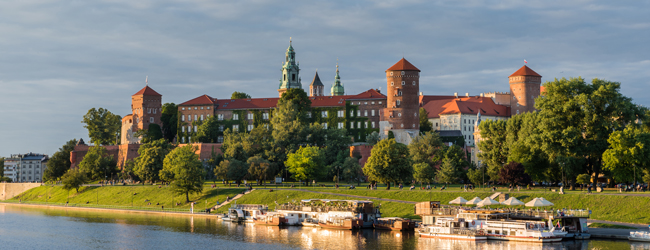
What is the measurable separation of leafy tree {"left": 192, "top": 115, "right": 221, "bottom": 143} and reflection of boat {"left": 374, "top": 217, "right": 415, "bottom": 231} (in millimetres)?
70660

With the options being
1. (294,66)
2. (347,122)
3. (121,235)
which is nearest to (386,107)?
(347,122)

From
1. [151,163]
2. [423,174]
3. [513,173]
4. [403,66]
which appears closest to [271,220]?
[423,174]

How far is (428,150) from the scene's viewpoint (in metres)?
98.1

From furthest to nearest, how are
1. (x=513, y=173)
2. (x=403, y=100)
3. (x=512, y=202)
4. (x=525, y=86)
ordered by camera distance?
(x=525, y=86) → (x=403, y=100) → (x=513, y=173) → (x=512, y=202)

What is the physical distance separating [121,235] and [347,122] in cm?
7382

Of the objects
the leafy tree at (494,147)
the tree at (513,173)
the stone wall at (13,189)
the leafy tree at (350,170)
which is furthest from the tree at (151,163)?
the tree at (513,173)

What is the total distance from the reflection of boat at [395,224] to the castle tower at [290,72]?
107 meters

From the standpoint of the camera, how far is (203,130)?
129000 mm

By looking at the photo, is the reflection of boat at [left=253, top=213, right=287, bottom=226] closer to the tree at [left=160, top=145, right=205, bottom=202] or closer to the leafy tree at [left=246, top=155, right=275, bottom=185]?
the tree at [left=160, top=145, right=205, bottom=202]

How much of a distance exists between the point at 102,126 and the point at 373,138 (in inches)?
2185

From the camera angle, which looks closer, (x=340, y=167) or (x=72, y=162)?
Answer: (x=340, y=167)

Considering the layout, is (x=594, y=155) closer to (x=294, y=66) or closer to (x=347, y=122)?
(x=347, y=122)

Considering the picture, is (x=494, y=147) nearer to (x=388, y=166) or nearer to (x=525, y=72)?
(x=388, y=166)

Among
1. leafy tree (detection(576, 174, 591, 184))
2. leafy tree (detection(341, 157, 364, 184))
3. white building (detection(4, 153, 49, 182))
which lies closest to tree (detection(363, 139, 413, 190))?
leafy tree (detection(341, 157, 364, 184))
